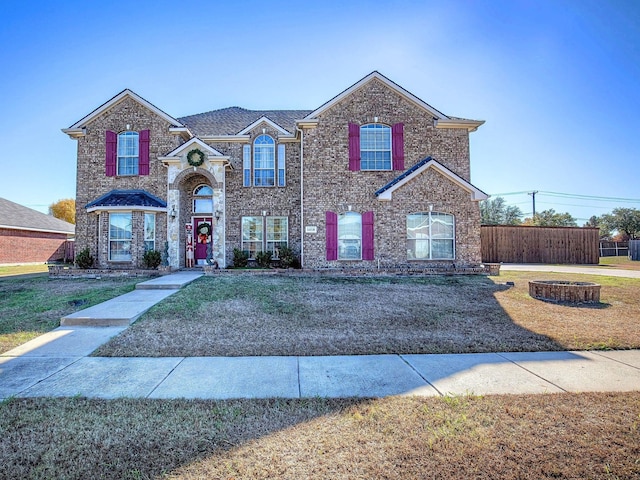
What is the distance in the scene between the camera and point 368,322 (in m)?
7.02

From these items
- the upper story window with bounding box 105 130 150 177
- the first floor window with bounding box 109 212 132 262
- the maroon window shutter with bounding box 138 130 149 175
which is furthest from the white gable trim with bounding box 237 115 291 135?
the first floor window with bounding box 109 212 132 262

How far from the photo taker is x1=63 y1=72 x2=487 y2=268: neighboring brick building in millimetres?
14602

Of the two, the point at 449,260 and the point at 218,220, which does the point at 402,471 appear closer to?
the point at 449,260

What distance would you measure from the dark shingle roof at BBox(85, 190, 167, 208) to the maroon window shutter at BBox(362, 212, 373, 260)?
9230 mm

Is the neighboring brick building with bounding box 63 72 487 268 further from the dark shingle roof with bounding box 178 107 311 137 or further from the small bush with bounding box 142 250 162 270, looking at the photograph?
the dark shingle roof with bounding box 178 107 311 137

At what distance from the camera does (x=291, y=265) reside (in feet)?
50.9

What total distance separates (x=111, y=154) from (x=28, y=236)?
1663 cm

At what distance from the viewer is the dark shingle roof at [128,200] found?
14.7m

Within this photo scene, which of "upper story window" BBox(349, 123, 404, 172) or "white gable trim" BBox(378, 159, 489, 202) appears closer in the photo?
"white gable trim" BBox(378, 159, 489, 202)

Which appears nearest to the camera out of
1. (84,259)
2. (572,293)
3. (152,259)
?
(572,293)

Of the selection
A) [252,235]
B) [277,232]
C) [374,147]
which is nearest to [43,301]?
[252,235]

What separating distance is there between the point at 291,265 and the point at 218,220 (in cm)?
401

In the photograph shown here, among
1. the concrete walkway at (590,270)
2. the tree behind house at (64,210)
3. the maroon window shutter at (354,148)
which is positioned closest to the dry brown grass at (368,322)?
the concrete walkway at (590,270)

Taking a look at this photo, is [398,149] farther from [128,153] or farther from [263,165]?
[128,153]
